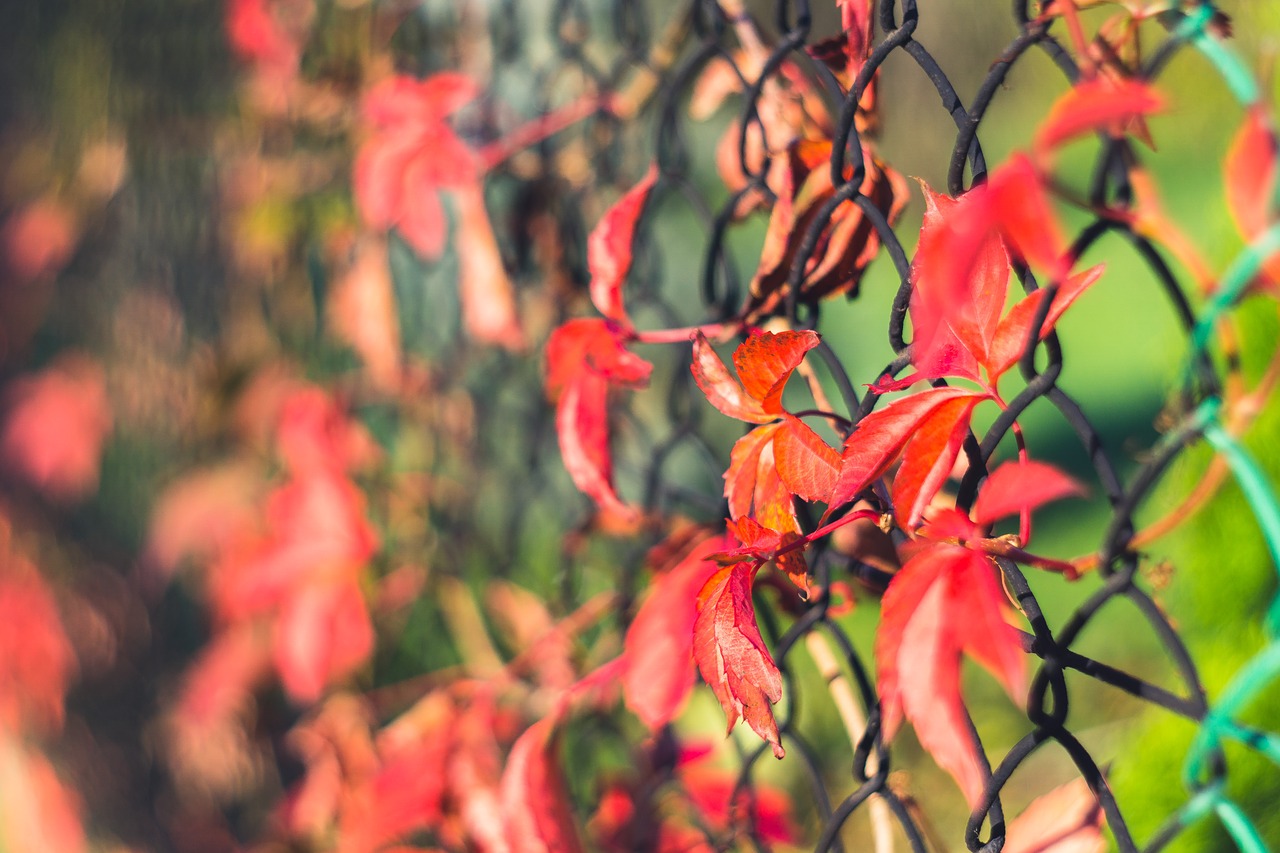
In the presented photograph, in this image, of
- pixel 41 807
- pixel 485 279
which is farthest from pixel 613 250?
pixel 41 807

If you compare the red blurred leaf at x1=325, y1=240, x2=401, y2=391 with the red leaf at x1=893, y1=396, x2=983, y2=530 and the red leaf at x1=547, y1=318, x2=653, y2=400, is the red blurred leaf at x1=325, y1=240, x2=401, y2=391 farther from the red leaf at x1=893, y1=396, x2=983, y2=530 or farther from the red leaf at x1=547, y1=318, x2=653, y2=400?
the red leaf at x1=893, y1=396, x2=983, y2=530

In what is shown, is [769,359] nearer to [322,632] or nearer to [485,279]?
[485,279]

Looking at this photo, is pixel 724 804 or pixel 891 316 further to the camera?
pixel 724 804

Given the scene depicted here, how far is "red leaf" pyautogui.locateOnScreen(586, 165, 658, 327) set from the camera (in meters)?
0.53

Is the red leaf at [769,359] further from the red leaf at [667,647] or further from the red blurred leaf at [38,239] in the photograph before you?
the red blurred leaf at [38,239]

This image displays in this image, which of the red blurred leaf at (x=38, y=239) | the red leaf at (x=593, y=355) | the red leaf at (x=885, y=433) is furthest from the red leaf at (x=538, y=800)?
the red blurred leaf at (x=38, y=239)

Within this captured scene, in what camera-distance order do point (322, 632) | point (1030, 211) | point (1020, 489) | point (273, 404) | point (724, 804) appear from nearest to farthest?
point (1030, 211)
point (1020, 489)
point (724, 804)
point (322, 632)
point (273, 404)

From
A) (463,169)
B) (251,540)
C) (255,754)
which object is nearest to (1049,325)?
(463,169)

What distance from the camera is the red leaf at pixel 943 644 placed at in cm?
32

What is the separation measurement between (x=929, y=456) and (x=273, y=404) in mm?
1132

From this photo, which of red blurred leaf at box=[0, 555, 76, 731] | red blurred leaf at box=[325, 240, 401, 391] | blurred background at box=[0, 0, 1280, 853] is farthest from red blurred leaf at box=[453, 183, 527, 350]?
red blurred leaf at box=[0, 555, 76, 731]

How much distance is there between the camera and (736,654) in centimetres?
41

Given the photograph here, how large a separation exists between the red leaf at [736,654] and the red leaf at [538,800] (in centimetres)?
25

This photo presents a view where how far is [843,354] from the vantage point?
8.12ft
